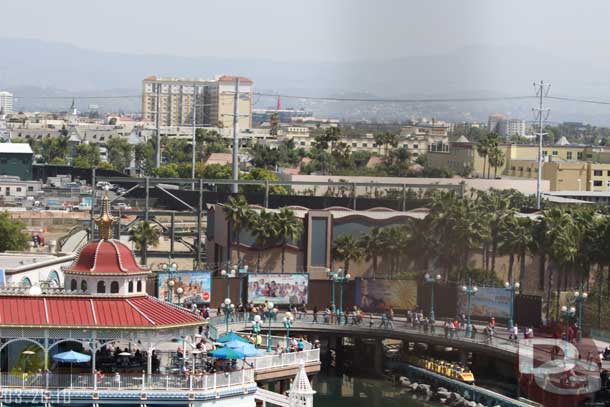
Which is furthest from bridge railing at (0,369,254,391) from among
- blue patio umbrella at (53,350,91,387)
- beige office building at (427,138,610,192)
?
beige office building at (427,138,610,192)

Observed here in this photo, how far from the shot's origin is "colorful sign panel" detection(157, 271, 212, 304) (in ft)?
182

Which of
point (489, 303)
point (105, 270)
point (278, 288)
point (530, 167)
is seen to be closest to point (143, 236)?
point (278, 288)

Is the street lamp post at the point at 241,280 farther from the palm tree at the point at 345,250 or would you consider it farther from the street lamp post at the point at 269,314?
the palm tree at the point at 345,250

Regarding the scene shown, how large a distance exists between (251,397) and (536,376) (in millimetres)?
12277

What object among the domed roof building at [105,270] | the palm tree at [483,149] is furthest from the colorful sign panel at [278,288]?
the palm tree at [483,149]

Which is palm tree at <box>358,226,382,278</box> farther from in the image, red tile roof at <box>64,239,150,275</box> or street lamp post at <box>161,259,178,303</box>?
red tile roof at <box>64,239,150,275</box>

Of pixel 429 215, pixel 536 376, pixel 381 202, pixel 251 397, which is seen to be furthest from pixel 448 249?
pixel 251 397

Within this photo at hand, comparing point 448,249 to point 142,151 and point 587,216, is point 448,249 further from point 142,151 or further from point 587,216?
point 142,151

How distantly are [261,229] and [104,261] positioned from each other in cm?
2800

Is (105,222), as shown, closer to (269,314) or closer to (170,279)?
(269,314)

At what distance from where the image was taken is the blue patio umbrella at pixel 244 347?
42.2 metres

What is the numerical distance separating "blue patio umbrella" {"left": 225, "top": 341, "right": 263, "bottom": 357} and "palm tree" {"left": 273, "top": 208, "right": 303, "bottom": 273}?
22.1 meters

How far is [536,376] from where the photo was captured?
46.8 metres

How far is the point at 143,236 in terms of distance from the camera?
Result: 69688mm
